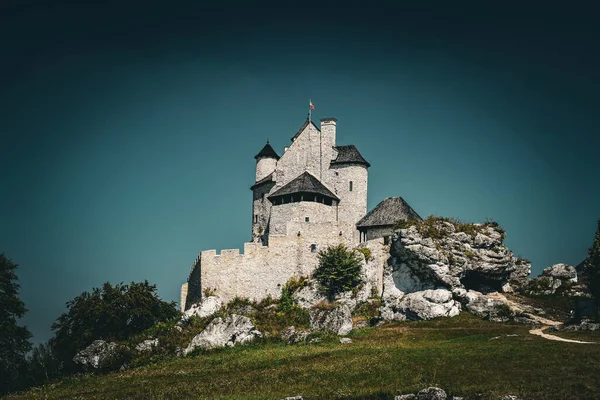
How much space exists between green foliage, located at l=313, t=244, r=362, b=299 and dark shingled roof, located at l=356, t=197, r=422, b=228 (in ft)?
20.7

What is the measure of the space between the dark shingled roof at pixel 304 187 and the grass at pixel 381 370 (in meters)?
18.4

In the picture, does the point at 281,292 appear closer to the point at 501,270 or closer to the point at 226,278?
the point at 226,278

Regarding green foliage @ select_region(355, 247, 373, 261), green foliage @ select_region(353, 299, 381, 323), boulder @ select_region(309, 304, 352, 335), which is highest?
green foliage @ select_region(355, 247, 373, 261)

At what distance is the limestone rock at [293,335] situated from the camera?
60.4 metres

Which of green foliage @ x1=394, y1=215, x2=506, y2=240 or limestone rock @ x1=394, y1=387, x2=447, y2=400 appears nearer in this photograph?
limestone rock @ x1=394, y1=387, x2=447, y2=400

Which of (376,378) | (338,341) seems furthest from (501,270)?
(376,378)

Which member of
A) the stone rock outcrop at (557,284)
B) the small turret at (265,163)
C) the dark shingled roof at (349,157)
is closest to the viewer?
the stone rock outcrop at (557,284)

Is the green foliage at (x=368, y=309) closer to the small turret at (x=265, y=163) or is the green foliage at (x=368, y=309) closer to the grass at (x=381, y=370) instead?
the grass at (x=381, y=370)

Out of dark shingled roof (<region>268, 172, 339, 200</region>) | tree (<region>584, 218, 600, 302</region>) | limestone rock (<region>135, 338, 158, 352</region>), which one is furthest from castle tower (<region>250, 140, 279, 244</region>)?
tree (<region>584, 218, 600, 302</region>)

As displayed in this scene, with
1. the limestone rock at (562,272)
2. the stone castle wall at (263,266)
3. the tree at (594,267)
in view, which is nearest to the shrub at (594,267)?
the tree at (594,267)

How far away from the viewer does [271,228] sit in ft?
245

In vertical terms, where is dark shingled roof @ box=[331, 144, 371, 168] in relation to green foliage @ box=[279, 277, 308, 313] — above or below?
above

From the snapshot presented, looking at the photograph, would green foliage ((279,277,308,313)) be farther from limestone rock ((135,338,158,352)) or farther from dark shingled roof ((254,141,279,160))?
dark shingled roof ((254,141,279,160))

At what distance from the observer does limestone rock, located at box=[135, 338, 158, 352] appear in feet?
202
